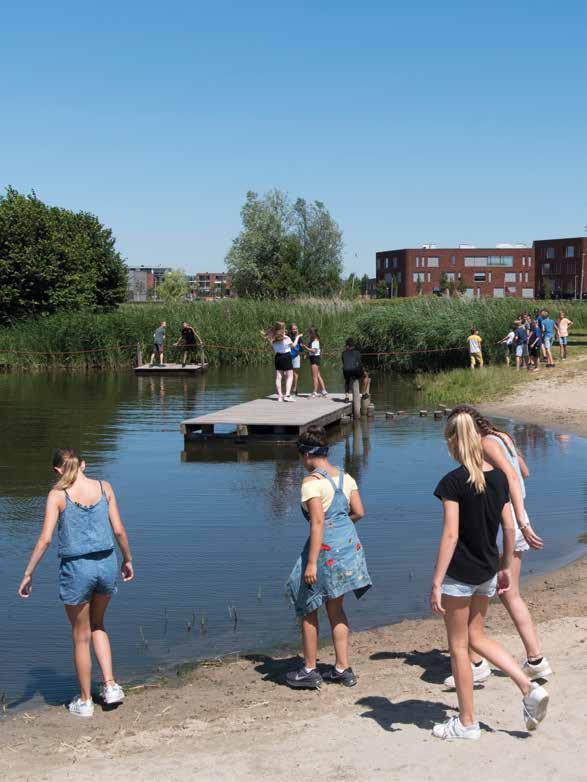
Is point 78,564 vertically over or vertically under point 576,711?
over

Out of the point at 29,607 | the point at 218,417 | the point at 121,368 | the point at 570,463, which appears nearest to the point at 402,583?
the point at 29,607

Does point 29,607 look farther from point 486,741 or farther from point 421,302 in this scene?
point 421,302

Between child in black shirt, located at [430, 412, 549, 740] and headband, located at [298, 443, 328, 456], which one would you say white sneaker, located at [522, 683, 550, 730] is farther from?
headband, located at [298, 443, 328, 456]

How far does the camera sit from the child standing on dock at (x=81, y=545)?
667 cm

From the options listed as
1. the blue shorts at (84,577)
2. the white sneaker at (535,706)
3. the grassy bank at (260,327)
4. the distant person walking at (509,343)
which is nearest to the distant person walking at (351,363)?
the distant person walking at (509,343)

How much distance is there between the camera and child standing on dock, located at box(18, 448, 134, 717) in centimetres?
667

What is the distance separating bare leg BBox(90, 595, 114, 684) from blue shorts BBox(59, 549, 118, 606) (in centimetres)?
11

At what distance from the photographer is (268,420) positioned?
→ 67.8ft

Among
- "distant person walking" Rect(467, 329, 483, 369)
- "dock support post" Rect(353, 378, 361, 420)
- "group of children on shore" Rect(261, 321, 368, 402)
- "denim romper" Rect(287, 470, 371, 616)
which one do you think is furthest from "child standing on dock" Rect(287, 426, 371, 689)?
"distant person walking" Rect(467, 329, 483, 369)

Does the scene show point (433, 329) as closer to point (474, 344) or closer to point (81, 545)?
point (474, 344)

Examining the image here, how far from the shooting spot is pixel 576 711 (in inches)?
248

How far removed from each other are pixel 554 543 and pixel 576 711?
5.74 meters

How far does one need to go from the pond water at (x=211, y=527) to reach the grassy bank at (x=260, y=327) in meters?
14.5

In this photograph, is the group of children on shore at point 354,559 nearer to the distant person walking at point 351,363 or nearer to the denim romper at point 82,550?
the denim romper at point 82,550
